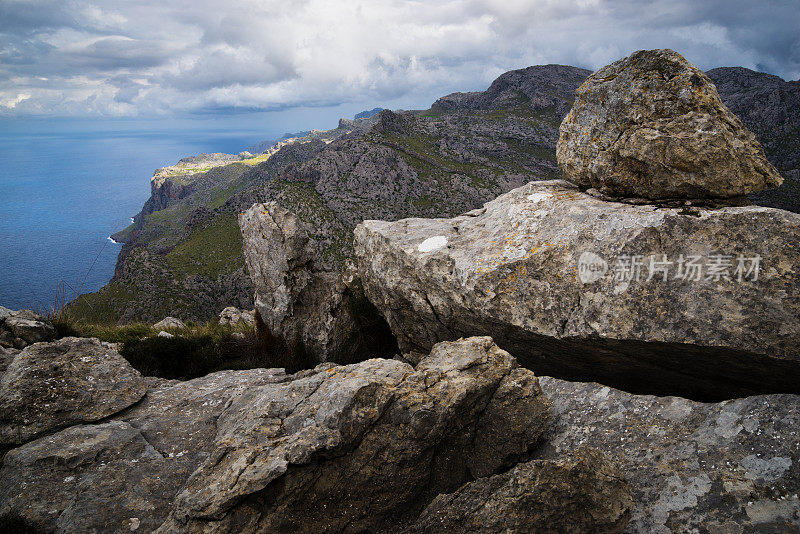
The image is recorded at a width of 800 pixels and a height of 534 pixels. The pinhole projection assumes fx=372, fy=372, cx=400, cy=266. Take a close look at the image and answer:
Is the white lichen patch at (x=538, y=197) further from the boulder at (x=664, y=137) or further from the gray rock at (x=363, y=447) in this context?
the gray rock at (x=363, y=447)

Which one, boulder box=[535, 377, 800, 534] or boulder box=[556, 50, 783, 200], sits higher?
boulder box=[556, 50, 783, 200]

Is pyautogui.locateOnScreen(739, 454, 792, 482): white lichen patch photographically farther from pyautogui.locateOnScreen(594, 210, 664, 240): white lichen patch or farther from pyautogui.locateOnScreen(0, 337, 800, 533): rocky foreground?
pyautogui.locateOnScreen(594, 210, 664, 240): white lichen patch

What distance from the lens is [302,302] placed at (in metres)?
13.1

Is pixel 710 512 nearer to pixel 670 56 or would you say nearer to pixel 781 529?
pixel 781 529

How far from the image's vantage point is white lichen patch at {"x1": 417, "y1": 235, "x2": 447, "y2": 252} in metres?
9.67

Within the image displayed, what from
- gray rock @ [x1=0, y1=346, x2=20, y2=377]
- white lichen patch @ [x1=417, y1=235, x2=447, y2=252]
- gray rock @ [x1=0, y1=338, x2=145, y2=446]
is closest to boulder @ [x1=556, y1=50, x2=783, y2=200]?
white lichen patch @ [x1=417, y1=235, x2=447, y2=252]

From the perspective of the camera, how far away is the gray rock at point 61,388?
729cm

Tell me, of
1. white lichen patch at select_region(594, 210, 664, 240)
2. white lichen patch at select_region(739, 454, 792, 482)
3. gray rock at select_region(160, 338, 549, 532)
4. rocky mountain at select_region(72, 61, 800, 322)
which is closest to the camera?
white lichen patch at select_region(739, 454, 792, 482)

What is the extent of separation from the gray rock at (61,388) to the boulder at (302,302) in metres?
4.50

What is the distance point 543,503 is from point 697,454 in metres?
2.90

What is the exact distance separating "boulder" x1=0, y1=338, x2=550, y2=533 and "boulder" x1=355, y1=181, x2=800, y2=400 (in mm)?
1713

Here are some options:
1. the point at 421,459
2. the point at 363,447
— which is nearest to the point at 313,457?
the point at 363,447

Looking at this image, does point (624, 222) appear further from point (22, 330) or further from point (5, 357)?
point (22, 330)

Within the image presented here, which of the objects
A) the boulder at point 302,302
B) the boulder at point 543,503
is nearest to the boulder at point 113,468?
the boulder at point 302,302
